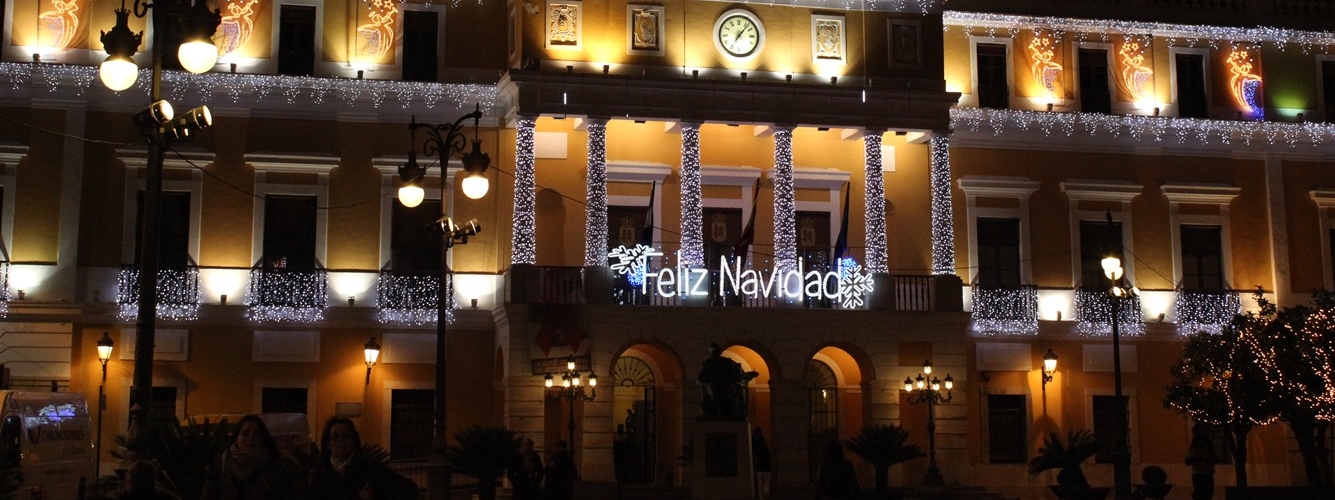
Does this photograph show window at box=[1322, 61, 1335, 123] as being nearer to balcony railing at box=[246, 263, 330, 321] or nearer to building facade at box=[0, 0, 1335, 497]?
building facade at box=[0, 0, 1335, 497]

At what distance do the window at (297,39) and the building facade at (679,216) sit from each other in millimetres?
83

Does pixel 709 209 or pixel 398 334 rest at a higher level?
pixel 709 209

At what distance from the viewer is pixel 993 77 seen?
111 ft

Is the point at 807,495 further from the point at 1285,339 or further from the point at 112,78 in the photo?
the point at 112,78

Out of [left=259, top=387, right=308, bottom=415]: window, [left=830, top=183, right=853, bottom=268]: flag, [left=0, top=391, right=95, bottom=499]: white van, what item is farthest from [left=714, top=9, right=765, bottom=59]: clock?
[left=0, top=391, right=95, bottom=499]: white van

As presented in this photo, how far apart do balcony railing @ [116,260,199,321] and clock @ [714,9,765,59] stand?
11.4m

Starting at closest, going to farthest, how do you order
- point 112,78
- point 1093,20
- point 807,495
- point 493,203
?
point 112,78 → point 807,495 → point 493,203 → point 1093,20

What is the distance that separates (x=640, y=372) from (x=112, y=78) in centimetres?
1911

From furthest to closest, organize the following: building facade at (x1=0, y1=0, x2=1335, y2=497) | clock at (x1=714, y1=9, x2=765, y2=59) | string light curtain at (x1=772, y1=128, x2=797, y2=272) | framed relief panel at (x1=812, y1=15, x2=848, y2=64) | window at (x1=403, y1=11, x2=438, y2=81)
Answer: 1. framed relief panel at (x1=812, y1=15, x2=848, y2=64)
2. clock at (x1=714, y1=9, x2=765, y2=59)
3. window at (x1=403, y1=11, x2=438, y2=81)
4. string light curtain at (x1=772, y1=128, x2=797, y2=272)
5. building facade at (x1=0, y1=0, x2=1335, y2=497)

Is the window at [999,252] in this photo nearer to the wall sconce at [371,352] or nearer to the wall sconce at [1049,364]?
the wall sconce at [1049,364]

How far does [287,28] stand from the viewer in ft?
101

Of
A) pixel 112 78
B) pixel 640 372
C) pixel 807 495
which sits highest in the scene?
pixel 112 78

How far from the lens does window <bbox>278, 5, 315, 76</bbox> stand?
3061 centimetres

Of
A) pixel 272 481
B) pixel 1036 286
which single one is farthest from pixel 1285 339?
pixel 272 481
